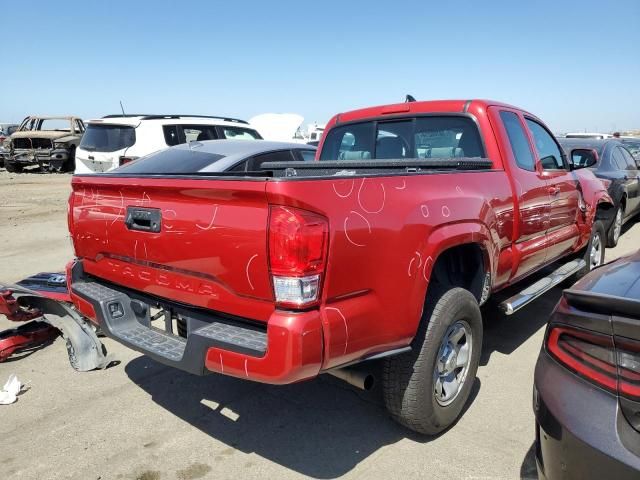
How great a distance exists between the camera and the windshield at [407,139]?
3871mm

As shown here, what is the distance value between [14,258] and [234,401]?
5.13 m

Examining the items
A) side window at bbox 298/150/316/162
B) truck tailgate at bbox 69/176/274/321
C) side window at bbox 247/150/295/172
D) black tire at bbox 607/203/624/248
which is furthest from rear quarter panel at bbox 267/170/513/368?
black tire at bbox 607/203/624/248

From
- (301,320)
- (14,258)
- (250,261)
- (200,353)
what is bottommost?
(14,258)

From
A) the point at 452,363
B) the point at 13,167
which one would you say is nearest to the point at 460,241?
the point at 452,363

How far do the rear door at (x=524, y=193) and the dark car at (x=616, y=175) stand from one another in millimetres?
3649

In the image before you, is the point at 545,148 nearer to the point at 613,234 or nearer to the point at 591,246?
the point at 591,246

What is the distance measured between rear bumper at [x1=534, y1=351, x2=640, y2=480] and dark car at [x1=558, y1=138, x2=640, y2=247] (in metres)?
6.24

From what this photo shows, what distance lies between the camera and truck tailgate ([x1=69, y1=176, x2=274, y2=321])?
7.06ft

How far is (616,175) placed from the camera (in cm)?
784

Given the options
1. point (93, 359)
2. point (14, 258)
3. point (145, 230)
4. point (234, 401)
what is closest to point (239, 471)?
point (234, 401)

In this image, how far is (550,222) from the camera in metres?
4.27

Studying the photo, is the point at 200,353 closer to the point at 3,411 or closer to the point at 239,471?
the point at 239,471

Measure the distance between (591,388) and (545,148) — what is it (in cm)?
337

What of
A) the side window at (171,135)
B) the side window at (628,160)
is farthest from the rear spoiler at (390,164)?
the side window at (628,160)
